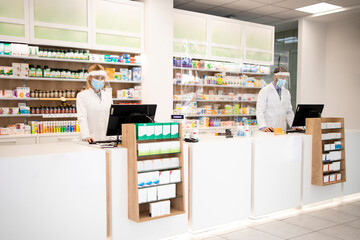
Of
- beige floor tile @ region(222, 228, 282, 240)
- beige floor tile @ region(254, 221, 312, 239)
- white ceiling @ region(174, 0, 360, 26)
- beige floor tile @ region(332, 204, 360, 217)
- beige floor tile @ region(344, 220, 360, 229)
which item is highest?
white ceiling @ region(174, 0, 360, 26)

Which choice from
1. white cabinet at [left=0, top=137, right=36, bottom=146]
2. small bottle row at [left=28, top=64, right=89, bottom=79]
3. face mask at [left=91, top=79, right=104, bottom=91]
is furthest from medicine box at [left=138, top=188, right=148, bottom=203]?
small bottle row at [left=28, top=64, right=89, bottom=79]

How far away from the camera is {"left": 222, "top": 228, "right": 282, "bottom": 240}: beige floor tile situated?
3436mm

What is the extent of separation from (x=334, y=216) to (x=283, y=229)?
0.93 m

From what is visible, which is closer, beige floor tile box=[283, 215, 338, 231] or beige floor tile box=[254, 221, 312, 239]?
beige floor tile box=[254, 221, 312, 239]

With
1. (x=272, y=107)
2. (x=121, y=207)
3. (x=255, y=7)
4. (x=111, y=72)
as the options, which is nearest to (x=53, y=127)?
(x=111, y=72)

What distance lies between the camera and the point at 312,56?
8.46m

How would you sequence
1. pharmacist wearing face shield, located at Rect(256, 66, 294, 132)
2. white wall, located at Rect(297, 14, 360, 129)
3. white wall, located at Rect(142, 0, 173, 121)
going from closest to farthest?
1. pharmacist wearing face shield, located at Rect(256, 66, 294, 132)
2. white wall, located at Rect(142, 0, 173, 121)
3. white wall, located at Rect(297, 14, 360, 129)

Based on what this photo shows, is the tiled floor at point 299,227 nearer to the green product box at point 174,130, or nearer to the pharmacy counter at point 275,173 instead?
the pharmacy counter at point 275,173

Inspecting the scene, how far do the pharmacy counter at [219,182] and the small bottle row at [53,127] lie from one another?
2.79 m

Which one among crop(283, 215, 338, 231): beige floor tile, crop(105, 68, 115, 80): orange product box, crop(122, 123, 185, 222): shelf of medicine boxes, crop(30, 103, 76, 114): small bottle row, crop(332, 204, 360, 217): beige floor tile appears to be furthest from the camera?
crop(105, 68, 115, 80): orange product box

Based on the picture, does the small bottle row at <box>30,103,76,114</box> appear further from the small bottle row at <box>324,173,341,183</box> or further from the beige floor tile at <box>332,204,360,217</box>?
the beige floor tile at <box>332,204,360,217</box>

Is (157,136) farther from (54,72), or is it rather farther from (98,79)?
(54,72)

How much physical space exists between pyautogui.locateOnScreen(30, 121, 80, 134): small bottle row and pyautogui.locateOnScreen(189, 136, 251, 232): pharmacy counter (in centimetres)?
279

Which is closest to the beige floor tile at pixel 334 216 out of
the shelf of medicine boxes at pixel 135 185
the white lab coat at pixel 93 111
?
the shelf of medicine boxes at pixel 135 185
